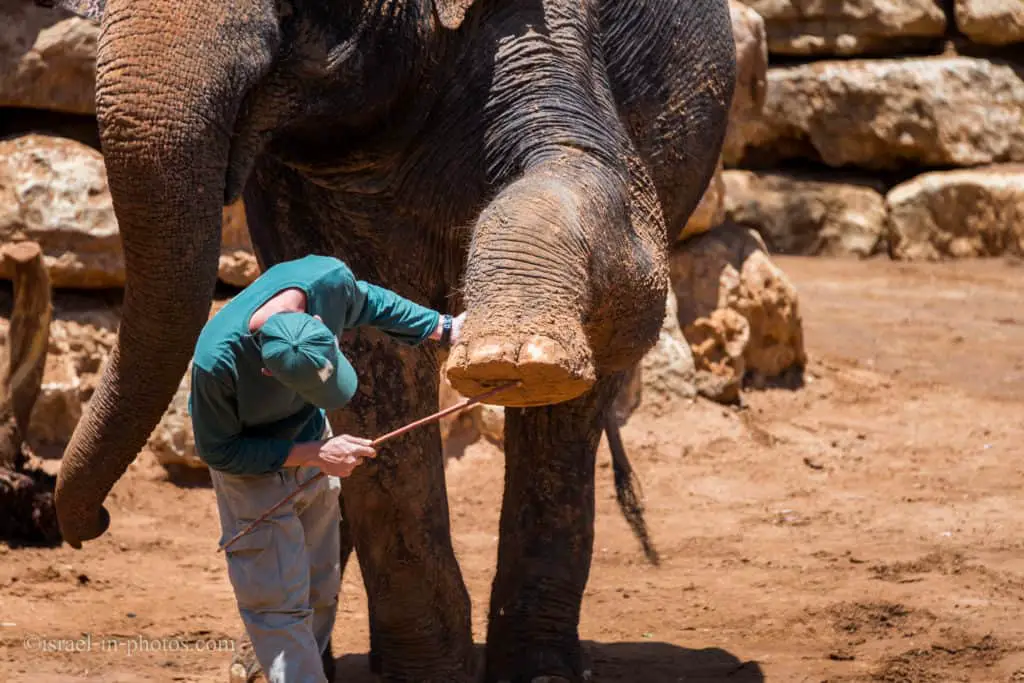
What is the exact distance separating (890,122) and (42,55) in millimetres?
6118

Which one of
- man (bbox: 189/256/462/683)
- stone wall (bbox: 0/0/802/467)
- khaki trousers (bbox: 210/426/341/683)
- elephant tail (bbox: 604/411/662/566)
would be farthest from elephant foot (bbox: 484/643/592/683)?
stone wall (bbox: 0/0/802/467)

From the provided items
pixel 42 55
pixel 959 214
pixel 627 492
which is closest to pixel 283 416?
pixel 627 492

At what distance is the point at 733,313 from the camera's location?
735cm

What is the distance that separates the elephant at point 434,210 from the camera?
297cm

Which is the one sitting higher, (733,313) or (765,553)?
(733,313)

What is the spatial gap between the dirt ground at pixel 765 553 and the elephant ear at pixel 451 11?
5.75 feet

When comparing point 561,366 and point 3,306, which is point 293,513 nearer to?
point 561,366

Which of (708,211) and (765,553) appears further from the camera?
(708,211)

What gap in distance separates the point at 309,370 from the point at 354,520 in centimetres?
117

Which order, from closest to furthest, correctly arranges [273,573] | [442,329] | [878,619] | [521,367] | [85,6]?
[521,367] → [442,329] → [273,573] → [85,6] → [878,619]

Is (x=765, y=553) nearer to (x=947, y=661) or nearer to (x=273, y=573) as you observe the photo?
(x=947, y=661)

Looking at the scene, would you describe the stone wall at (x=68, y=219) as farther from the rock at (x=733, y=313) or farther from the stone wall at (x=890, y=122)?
the stone wall at (x=890, y=122)

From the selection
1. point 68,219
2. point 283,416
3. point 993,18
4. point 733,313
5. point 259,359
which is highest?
point 993,18

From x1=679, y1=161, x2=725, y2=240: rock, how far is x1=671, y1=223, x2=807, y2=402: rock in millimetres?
65
